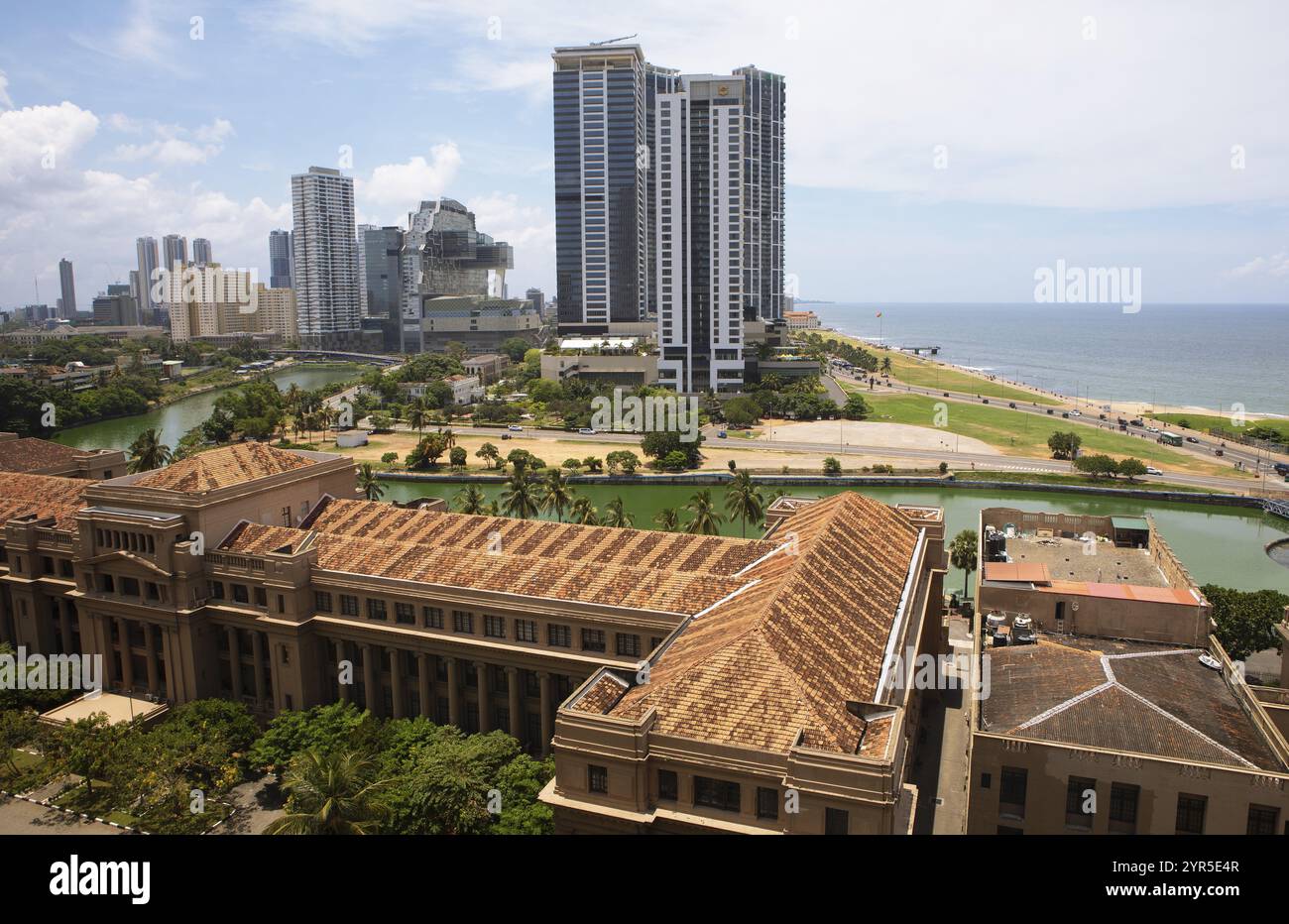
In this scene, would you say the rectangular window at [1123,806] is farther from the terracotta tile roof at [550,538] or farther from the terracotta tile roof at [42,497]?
the terracotta tile roof at [42,497]

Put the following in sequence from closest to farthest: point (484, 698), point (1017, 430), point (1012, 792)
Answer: point (1012, 792), point (484, 698), point (1017, 430)

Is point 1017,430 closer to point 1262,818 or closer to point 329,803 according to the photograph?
point 1262,818

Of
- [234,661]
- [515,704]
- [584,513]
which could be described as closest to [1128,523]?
[515,704]
